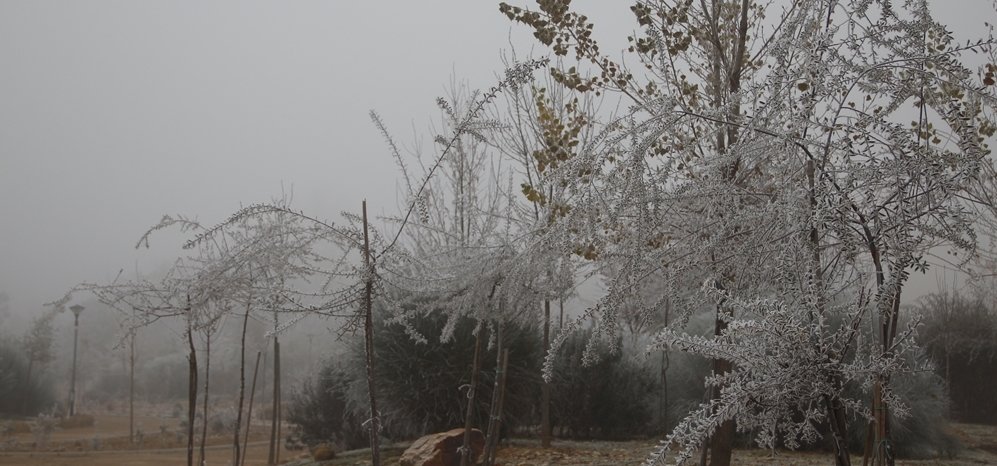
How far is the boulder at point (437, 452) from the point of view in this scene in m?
7.08

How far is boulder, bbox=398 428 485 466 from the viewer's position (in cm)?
708

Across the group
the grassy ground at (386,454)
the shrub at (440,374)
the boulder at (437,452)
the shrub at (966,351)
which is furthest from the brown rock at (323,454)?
the shrub at (966,351)

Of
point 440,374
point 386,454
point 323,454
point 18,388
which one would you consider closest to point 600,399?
point 440,374

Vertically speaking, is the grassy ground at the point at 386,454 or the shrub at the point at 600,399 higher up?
the shrub at the point at 600,399

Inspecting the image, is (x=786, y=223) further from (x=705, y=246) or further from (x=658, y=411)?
(x=658, y=411)

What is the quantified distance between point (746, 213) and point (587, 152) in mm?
826

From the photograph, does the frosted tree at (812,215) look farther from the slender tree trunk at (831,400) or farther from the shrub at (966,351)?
the shrub at (966,351)

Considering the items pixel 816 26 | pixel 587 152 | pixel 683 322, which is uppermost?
pixel 816 26

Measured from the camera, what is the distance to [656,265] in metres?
3.95

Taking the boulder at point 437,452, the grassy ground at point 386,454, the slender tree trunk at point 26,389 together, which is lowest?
the grassy ground at point 386,454

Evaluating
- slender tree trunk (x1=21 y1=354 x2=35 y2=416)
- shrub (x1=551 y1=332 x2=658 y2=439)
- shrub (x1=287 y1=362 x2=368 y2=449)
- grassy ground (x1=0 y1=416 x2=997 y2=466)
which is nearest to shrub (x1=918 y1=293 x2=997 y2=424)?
grassy ground (x1=0 y1=416 x2=997 y2=466)

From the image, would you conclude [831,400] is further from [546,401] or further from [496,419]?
[546,401]

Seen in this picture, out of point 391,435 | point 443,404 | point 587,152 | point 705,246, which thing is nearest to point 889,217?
point 705,246

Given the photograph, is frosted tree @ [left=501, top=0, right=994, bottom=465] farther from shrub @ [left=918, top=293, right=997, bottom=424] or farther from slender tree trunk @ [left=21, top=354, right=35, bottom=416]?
slender tree trunk @ [left=21, top=354, right=35, bottom=416]
